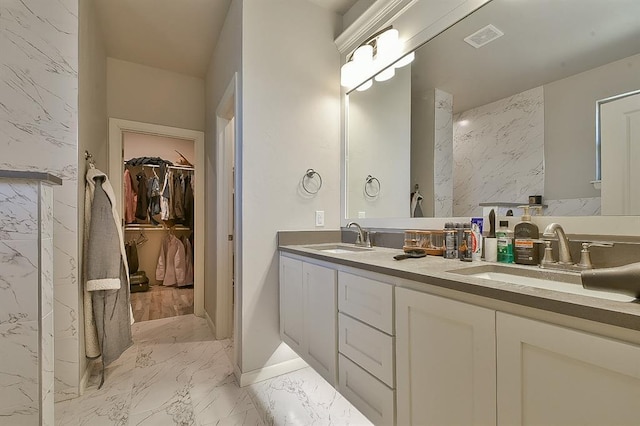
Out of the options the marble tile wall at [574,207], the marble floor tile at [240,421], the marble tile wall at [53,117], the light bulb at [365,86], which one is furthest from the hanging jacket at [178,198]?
the marble tile wall at [574,207]

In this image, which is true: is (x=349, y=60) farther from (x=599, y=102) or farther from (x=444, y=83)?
(x=599, y=102)

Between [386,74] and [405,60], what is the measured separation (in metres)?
0.19

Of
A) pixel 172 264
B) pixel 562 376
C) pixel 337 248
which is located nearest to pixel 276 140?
pixel 337 248

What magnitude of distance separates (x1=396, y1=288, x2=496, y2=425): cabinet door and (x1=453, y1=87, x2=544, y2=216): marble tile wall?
743 mm

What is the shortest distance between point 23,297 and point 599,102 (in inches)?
89.5

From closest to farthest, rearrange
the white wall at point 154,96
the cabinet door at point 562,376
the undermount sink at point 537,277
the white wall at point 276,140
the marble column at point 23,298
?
the cabinet door at point 562,376, the undermount sink at point 537,277, the marble column at point 23,298, the white wall at point 276,140, the white wall at point 154,96

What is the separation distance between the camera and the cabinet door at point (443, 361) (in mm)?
805

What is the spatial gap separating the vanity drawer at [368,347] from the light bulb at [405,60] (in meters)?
1.62

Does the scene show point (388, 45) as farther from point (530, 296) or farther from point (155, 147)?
point (155, 147)

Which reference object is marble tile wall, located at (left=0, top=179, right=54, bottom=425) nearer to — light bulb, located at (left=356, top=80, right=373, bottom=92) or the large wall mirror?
the large wall mirror

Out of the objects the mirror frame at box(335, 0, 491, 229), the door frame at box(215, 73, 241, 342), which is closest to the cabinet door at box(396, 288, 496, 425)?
the mirror frame at box(335, 0, 491, 229)

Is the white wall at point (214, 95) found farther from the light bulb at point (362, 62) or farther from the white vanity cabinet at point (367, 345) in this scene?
the white vanity cabinet at point (367, 345)

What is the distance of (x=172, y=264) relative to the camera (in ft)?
15.1

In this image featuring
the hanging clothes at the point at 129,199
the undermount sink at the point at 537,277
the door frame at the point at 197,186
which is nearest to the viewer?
the undermount sink at the point at 537,277
